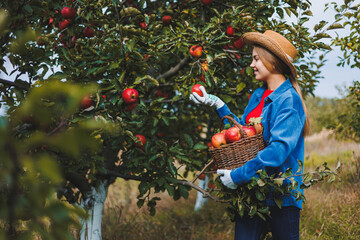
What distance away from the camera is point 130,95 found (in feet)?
7.28

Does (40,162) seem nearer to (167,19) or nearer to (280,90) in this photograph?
(280,90)

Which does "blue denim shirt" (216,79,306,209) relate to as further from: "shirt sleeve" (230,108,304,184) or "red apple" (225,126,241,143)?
"red apple" (225,126,241,143)

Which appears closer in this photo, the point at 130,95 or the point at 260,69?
the point at 260,69

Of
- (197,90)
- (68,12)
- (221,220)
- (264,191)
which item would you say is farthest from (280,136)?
(221,220)

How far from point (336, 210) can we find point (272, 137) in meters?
2.61

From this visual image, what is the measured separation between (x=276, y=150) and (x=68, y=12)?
73.3 inches

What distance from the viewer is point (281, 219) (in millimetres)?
1832

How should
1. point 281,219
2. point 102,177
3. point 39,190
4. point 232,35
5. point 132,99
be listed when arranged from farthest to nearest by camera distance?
1. point 102,177
2. point 232,35
3. point 132,99
4. point 281,219
5. point 39,190

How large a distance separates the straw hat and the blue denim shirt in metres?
0.13

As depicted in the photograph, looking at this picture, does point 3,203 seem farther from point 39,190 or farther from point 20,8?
point 20,8

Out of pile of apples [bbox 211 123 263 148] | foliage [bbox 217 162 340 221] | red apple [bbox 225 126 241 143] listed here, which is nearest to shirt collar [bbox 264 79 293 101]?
pile of apples [bbox 211 123 263 148]

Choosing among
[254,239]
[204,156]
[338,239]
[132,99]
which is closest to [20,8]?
[132,99]

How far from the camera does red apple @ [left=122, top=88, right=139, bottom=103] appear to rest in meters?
2.22

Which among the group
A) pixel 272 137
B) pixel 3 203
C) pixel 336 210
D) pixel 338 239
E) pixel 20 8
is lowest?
pixel 338 239
